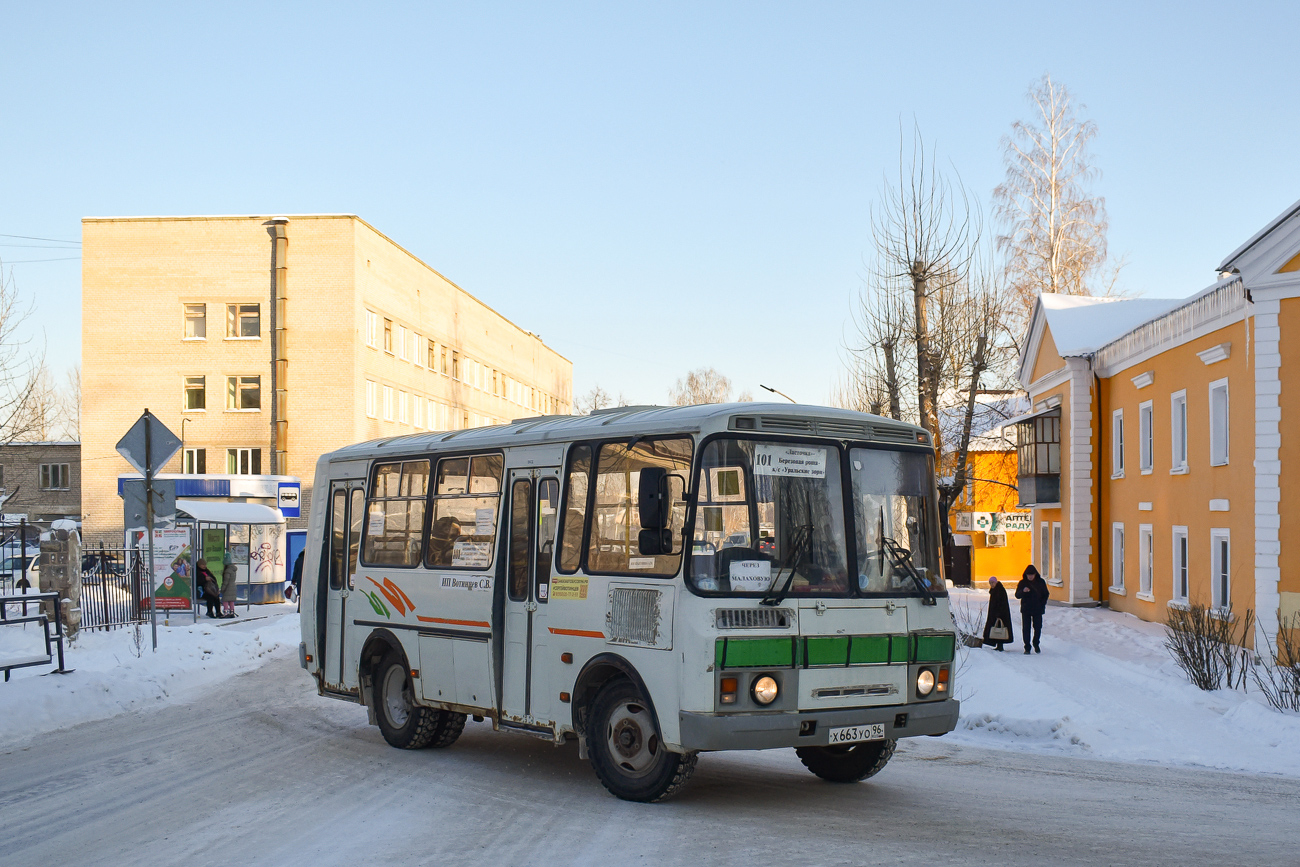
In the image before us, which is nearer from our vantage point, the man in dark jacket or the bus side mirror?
the bus side mirror

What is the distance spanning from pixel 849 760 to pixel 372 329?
4791 cm

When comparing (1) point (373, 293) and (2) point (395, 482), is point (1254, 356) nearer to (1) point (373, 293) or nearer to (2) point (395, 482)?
(2) point (395, 482)

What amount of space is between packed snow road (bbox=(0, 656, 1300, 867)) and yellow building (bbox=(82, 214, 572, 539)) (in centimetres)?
4157

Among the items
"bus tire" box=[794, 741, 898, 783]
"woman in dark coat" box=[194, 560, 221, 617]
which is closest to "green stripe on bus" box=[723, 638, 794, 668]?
"bus tire" box=[794, 741, 898, 783]

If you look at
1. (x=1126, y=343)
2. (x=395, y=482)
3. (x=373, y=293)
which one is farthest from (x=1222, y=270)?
(x=373, y=293)

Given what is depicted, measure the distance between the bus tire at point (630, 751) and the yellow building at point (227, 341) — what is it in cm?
4490

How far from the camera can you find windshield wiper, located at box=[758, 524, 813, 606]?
845 centimetres

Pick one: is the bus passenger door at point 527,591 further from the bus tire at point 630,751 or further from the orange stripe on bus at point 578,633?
the bus tire at point 630,751

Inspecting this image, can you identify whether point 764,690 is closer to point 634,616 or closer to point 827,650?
point 827,650

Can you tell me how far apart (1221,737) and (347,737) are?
8797 mm

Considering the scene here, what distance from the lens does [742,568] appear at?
8461mm

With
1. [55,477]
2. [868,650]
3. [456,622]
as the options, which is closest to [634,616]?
[868,650]

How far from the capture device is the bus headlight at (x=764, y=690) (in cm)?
835

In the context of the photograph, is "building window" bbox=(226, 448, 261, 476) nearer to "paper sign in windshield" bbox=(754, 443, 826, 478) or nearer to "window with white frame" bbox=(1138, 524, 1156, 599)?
"window with white frame" bbox=(1138, 524, 1156, 599)
